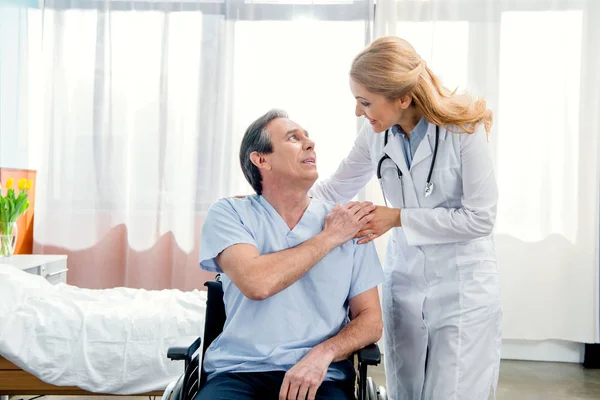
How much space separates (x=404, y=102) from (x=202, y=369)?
36.0 inches

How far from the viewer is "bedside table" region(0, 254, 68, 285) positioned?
297 cm

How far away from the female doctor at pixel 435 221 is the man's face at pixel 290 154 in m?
0.20

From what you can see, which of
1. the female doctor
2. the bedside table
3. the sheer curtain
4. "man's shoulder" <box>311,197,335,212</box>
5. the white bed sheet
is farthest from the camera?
the sheer curtain

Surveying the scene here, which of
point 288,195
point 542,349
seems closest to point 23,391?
point 288,195

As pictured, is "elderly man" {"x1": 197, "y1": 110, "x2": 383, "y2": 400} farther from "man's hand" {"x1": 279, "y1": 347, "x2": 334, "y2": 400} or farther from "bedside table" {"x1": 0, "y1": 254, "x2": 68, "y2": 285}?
"bedside table" {"x1": 0, "y1": 254, "x2": 68, "y2": 285}

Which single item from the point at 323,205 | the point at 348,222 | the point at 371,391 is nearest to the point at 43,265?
the point at 323,205

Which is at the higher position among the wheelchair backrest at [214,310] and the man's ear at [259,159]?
the man's ear at [259,159]

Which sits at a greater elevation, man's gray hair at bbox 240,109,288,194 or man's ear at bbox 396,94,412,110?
man's ear at bbox 396,94,412,110

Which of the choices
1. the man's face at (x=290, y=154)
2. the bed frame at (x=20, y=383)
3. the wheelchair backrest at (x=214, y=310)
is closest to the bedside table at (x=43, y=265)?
the bed frame at (x=20, y=383)

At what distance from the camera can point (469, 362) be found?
1630 millimetres

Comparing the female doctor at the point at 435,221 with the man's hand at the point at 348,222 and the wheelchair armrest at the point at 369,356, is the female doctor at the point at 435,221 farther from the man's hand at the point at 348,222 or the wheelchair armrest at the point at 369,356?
the wheelchair armrest at the point at 369,356

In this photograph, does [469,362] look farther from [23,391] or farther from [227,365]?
[23,391]

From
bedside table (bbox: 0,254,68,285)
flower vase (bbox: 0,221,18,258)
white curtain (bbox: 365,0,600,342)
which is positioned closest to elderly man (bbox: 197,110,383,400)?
bedside table (bbox: 0,254,68,285)

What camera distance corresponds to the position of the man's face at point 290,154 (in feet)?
5.79
